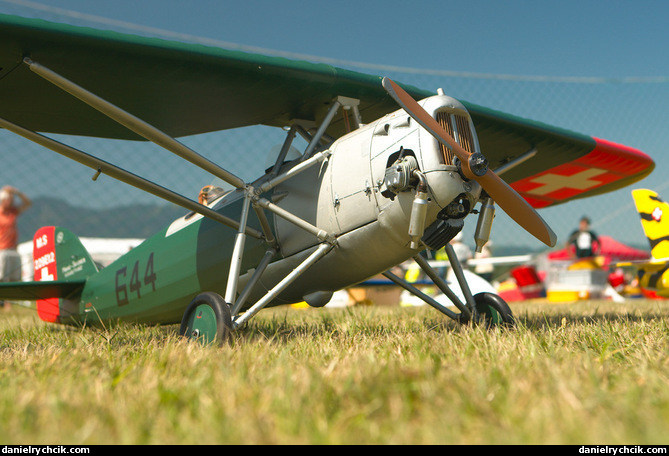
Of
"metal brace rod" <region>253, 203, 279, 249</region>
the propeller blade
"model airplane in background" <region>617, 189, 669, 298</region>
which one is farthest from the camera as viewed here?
"model airplane in background" <region>617, 189, 669, 298</region>

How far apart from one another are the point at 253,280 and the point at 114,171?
128 cm

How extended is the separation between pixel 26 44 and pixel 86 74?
46cm

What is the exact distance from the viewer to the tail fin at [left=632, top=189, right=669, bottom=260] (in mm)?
9328

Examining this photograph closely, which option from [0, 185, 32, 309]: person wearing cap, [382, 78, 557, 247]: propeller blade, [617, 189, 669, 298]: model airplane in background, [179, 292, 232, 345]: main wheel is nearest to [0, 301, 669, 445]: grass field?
[179, 292, 232, 345]: main wheel

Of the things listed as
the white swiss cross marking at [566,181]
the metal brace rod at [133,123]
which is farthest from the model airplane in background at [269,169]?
the white swiss cross marking at [566,181]

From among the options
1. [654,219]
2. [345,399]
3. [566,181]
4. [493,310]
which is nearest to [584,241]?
[654,219]

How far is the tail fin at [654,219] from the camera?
9.33m

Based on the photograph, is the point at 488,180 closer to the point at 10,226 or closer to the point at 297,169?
the point at 297,169

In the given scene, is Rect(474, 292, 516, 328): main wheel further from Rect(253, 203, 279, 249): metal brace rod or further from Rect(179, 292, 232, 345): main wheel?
Rect(179, 292, 232, 345): main wheel

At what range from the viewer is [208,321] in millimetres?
3414

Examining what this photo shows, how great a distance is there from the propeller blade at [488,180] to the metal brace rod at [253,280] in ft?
4.82

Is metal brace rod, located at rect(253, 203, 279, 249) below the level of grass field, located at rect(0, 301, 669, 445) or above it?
above

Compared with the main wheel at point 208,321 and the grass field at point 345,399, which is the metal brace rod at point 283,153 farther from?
the grass field at point 345,399

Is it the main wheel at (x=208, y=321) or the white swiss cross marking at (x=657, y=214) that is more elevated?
the white swiss cross marking at (x=657, y=214)
